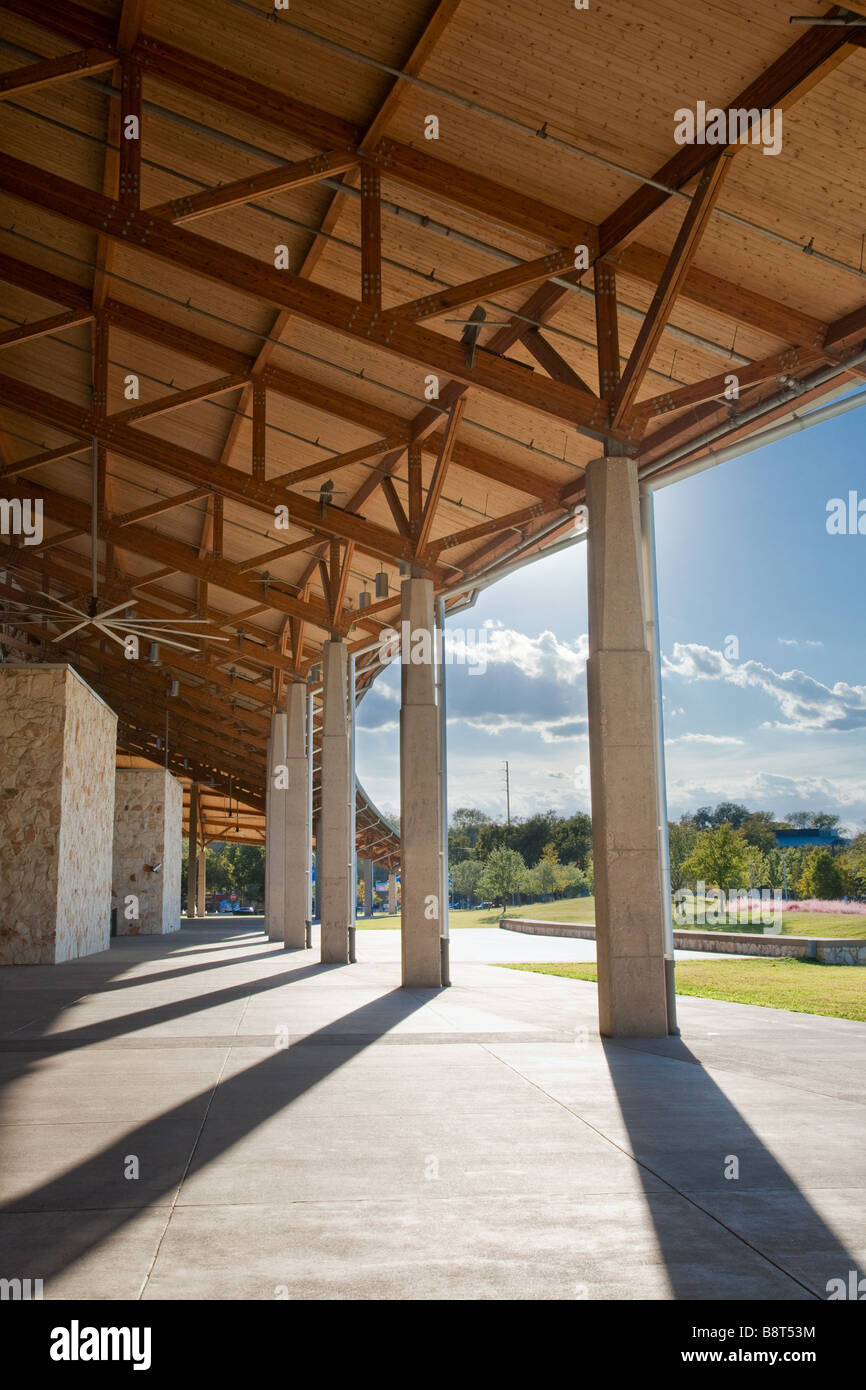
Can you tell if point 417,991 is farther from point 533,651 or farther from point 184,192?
point 533,651

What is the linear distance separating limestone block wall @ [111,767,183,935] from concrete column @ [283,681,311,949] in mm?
10090

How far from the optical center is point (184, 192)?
39.9 feet

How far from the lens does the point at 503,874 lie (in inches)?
2653

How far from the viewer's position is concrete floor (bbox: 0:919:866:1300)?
11.2ft

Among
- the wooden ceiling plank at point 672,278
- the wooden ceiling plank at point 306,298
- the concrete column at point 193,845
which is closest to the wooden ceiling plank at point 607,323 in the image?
the wooden ceiling plank at point 672,278

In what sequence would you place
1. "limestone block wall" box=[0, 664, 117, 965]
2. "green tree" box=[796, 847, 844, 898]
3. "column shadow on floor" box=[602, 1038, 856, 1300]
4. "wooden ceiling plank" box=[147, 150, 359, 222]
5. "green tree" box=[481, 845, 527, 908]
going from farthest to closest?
"green tree" box=[481, 845, 527, 908] → "green tree" box=[796, 847, 844, 898] → "limestone block wall" box=[0, 664, 117, 965] → "wooden ceiling plank" box=[147, 150, 359, 222] → "column shadow on floor" box=[602, 1038, 856, 1300]

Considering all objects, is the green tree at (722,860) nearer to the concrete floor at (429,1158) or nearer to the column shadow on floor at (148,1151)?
the concrete floor at (429,1158)

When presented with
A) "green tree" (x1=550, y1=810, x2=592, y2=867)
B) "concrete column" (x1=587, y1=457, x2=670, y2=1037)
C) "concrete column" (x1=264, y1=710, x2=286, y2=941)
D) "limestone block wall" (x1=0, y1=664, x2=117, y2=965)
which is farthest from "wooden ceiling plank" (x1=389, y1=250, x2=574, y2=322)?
"green tree" (x1=550, y1=810, x2=592, y2=867)

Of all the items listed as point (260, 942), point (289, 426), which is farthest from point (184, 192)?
point (260, 942)

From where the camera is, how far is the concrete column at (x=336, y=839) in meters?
19.8

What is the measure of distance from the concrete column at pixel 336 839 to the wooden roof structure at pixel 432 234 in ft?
12.5

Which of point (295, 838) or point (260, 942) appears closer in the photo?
point (295, 838)

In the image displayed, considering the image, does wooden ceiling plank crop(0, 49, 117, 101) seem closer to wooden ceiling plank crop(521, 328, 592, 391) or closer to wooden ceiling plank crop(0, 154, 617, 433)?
wooden ceiling plank crop(0, 154, 617, 433)

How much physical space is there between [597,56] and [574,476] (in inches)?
254
